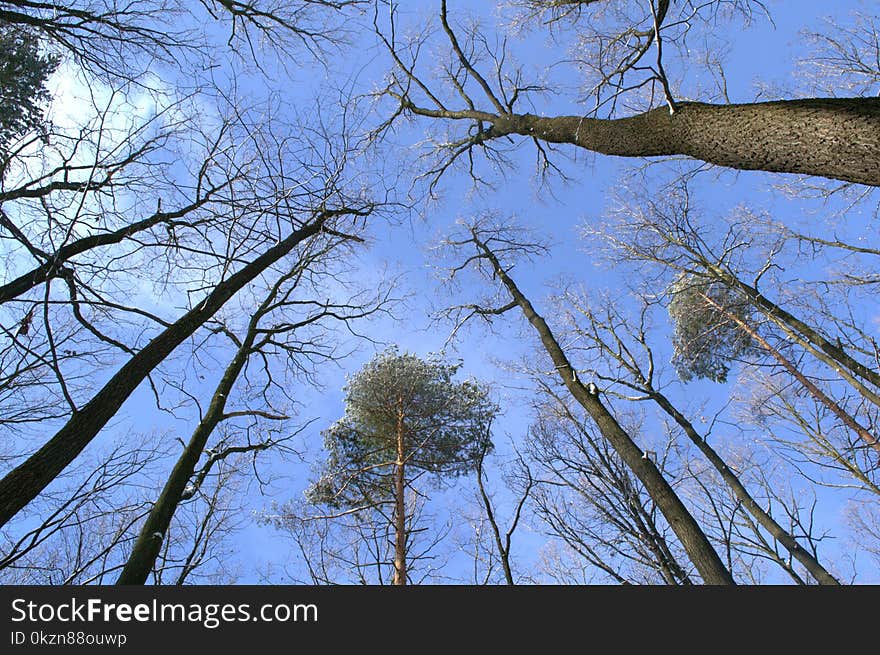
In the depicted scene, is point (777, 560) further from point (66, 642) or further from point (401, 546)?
point (66, 642)

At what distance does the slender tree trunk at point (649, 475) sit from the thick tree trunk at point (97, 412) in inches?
150

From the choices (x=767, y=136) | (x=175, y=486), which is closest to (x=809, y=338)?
(x=767, y=136)

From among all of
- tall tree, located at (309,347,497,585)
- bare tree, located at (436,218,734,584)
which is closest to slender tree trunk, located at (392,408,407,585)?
tall tree, located at (309,347,497,585)

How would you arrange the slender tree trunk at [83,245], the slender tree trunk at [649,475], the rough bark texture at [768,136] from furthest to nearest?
the slender tree trunk at [649,475] → the slender tree trunk at [83,245] → the rough bark texture at [768,136]

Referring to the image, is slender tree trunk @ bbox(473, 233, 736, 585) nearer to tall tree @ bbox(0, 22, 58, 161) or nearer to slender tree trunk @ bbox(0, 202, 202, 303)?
slender tree trunk @ bbox(0, 202, 202, 303)

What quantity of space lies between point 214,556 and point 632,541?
→ 6.73 metres

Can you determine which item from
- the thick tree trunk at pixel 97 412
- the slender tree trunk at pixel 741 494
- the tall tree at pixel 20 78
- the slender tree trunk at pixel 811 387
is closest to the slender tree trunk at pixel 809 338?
the slender tree trunk at pixel 811 387

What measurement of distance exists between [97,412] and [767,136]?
4.34 meters

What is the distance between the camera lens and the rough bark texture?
2318mm

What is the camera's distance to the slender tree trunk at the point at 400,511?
26.5 feet

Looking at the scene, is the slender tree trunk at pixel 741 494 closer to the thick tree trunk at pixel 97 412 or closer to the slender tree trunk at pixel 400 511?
the slender tree trunk at pixel 400 511

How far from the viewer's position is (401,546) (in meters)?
8.45

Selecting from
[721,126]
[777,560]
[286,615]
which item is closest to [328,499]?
[777,560]

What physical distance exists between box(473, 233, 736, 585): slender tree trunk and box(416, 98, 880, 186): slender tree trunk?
3121 mm
